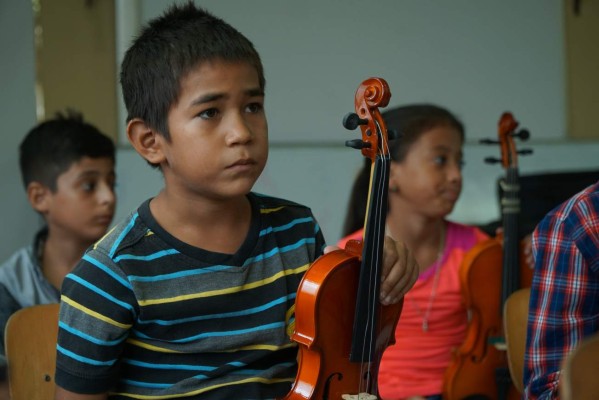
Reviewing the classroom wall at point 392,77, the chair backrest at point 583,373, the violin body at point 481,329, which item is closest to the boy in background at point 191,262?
the chair backrest at point 583,373

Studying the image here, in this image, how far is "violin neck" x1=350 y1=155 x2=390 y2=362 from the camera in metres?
1.32

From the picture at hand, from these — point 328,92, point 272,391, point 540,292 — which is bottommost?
point 272,391

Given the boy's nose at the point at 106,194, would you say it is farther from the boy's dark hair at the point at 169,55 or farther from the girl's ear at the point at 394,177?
the boy's dark hair at the point at 169,55

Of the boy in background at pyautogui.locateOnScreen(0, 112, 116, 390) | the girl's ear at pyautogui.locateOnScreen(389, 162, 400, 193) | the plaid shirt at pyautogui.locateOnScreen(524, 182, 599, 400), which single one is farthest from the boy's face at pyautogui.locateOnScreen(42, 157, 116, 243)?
the plaid shirt at pyautogui.locateOnScreen(524, 182, 599, 400)

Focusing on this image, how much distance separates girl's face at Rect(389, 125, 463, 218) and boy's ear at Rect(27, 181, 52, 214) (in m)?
1.01

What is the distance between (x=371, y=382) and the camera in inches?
53.1

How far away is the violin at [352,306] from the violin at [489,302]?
0.74 m

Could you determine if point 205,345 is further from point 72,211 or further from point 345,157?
point 345,157

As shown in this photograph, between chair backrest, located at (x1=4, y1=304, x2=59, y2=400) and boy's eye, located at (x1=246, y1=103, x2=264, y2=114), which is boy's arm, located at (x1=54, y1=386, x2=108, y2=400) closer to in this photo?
chair backrest, located at (x1=4, y1=304, x2=59, y2=400)

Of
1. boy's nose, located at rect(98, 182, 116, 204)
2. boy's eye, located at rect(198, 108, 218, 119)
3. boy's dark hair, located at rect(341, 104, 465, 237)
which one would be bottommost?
boy's nose, located at rect(98, 182, 116, 204)

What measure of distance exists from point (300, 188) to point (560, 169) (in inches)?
42.4

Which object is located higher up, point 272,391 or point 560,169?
point 560,169

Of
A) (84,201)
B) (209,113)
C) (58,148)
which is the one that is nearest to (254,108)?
(209,113)

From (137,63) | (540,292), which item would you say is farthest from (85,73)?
(540,292)
